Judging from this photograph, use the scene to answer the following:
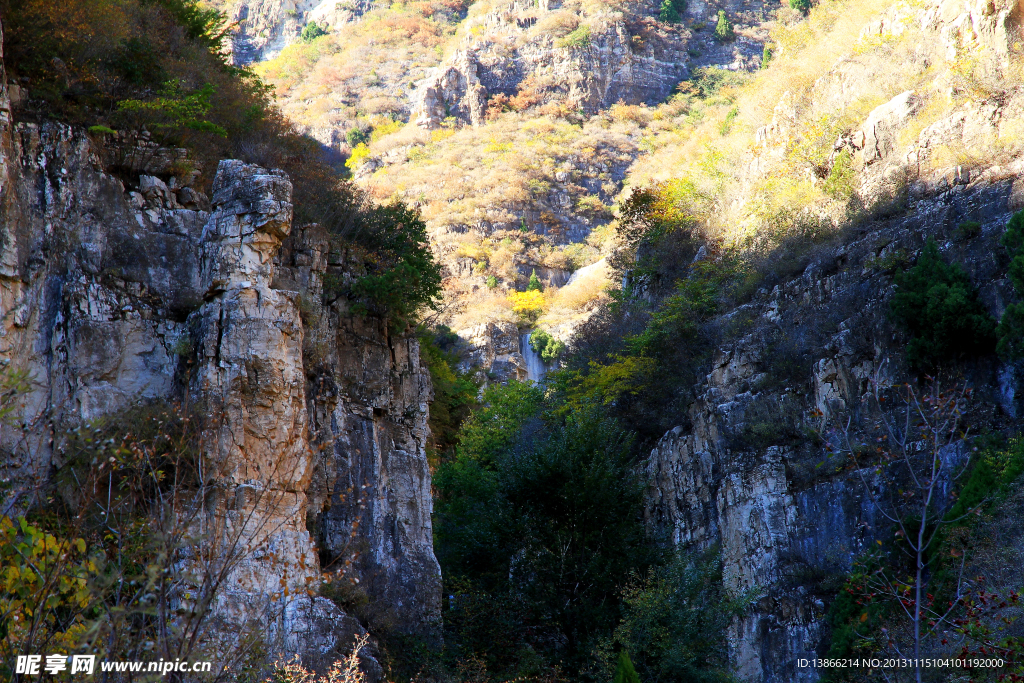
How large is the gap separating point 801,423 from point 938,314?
3.62 metres

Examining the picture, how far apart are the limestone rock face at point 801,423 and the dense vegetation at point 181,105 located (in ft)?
24.3

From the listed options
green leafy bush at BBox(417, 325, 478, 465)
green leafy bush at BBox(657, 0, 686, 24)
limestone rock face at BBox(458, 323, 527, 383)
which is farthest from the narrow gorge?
green leafy bush at BBox(657, 0, 686, 24)

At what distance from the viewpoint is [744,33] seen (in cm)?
6412

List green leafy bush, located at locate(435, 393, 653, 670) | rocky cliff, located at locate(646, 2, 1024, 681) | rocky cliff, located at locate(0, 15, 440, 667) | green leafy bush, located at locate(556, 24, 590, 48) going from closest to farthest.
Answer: rocky cliff, located at locate(0, 15, 440, 667), rocky cliff, located at locate(646, 2, 1024, 681), green leafy bush, located at locate(435, 393, 653, 670), green leafy bush, located at locate(556, 24, 590, 48)

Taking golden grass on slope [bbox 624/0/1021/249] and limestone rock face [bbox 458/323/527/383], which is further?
limestone rock face [bbox 458/323/527/383]

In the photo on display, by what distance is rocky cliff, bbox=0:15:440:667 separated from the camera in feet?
40.5

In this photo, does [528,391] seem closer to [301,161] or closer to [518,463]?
[518,463]

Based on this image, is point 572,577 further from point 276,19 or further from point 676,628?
point 276,19

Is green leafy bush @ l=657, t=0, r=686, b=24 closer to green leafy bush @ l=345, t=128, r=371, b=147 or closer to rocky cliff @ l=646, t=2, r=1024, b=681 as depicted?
green leafy bush @ l=345, t=128, r=371, b=147

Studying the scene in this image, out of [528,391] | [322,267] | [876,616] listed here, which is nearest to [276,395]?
[322,267]

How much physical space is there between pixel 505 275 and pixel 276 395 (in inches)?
1348

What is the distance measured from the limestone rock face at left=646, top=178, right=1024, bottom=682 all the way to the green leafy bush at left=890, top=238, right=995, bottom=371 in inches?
15.1

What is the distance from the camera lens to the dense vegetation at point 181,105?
14.8 meters

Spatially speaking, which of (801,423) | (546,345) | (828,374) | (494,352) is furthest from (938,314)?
(494,352)
